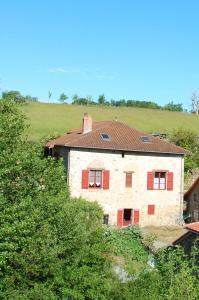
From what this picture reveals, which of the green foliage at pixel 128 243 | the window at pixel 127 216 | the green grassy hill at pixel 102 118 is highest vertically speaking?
the green grassy hill at pixel 102 118

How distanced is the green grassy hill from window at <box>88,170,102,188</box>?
27.1m

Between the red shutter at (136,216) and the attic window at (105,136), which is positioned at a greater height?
the attic window at (105,136)

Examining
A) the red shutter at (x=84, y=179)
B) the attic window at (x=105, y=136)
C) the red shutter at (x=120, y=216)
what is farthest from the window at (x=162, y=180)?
the red shutter at (x=84, y=179)

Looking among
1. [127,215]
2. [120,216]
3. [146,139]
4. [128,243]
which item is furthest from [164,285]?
[146,139]

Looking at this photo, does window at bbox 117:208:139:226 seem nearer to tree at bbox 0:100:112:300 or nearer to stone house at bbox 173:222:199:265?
stone house at bbox 173:222:199:265

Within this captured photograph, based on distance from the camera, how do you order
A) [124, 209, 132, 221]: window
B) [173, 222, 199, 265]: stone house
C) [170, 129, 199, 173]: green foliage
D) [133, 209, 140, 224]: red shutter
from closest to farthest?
[173, 222, 199, 265]: stone house → [133, 209, 140, 224]: red shutter → [124, 209, 132, 221]: window → [170, 129, 199, 173]: green foliage

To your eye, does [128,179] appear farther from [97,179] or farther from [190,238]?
[190,238]

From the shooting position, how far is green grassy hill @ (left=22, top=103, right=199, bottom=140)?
6506 centimetres

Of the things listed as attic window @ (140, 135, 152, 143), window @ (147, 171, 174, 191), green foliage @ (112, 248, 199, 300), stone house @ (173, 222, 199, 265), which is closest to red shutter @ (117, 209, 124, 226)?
window @ (147, 171, 174, 191)

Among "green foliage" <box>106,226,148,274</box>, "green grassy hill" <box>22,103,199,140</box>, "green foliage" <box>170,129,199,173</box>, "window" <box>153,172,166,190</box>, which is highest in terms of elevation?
"green grassy hill" <box>22,103,199,140</box>

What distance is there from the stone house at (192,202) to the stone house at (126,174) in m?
0.99

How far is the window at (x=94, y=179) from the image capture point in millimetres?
33219

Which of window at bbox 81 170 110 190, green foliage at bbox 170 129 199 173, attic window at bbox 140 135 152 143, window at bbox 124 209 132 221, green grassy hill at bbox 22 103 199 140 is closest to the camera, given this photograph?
window at bbox 81 170 110 190

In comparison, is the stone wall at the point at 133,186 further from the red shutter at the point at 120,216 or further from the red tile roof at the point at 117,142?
the red tile roof at the point at 117,142
